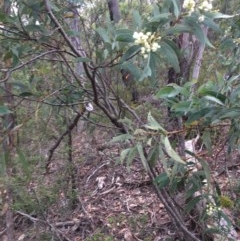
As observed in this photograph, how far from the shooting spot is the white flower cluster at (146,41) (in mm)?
1332

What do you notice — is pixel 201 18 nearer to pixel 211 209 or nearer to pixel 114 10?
pixel 211 209

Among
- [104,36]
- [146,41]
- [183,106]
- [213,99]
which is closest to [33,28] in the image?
[104,36]

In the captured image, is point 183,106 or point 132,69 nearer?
point 183,106

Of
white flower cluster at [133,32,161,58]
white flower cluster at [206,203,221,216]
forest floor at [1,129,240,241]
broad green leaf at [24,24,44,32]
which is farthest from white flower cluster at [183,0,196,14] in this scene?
forest floor at [1,129,240,241]

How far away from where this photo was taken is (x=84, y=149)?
A: 13.0ft

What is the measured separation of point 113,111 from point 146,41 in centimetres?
94

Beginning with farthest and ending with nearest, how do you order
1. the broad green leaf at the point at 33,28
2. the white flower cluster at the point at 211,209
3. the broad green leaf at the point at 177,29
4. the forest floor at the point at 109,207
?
the forest floor at the point at 109,207 < the white flower cluster at the point at 211,209 < the broad green leaf at the point at 33,28 < the broad green leaf at the point at 177,29

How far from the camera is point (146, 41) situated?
1.35 metres

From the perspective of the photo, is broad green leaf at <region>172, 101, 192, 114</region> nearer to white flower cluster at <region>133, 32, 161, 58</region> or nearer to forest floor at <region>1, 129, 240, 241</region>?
white flower cluster at <region>133, 32, 161, 58</region>

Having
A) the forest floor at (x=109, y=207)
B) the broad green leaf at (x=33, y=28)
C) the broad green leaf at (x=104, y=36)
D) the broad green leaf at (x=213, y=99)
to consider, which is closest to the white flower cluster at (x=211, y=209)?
the forest floor at (x=109, y=207)

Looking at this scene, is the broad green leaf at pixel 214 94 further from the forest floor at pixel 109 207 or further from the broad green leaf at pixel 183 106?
the forest floor at pixel 109 207

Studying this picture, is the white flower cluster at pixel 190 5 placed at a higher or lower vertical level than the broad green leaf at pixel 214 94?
higher

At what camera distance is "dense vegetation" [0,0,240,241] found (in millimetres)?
Answer: 1455

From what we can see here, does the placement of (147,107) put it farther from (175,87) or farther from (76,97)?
(175,87)
